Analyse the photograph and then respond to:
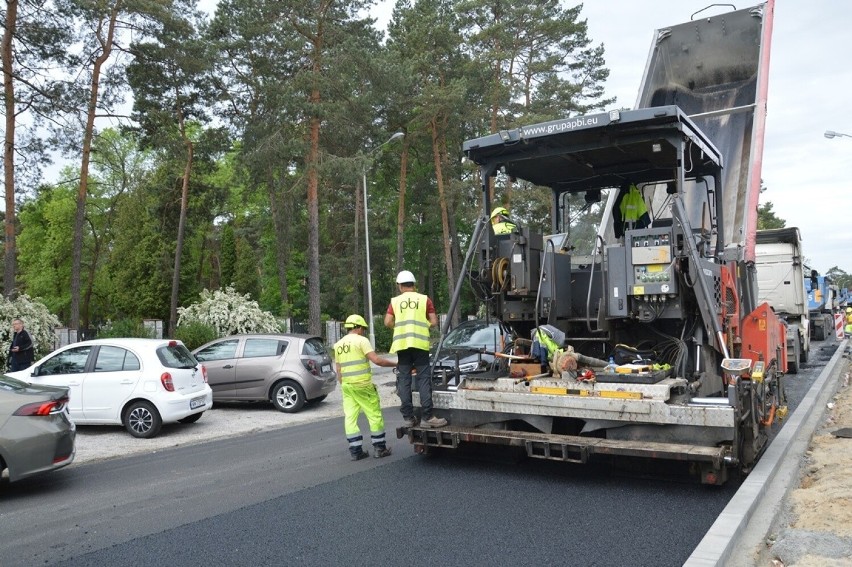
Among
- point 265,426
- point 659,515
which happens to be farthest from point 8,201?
point 659,515

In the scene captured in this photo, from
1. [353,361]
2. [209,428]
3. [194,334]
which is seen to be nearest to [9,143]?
[194,334]

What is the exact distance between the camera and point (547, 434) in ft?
21.2

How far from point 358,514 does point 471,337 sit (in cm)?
807

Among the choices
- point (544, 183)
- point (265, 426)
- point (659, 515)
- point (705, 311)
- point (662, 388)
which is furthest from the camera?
point (265, 426)

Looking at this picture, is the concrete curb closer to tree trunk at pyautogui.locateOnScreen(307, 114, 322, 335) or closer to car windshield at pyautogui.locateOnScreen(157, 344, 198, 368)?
car windshield at pyautogui.locateOnScreen(157, 344, 198, 368)

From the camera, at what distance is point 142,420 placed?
1042 centimetres

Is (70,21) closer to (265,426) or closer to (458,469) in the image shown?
(265,426)

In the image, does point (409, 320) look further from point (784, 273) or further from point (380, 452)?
point (784, 273)

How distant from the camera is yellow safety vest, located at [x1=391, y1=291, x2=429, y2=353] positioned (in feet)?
23.8

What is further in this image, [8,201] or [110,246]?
[110,246]

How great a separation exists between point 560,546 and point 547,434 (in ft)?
5.41

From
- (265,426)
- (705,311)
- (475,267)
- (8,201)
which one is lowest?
(265,426)

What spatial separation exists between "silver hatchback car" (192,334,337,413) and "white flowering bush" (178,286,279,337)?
9.25 meters

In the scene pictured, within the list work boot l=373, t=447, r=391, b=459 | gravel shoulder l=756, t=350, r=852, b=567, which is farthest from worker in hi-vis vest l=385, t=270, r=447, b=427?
gravel shoulder l=756, t=350, r=852, b=567
